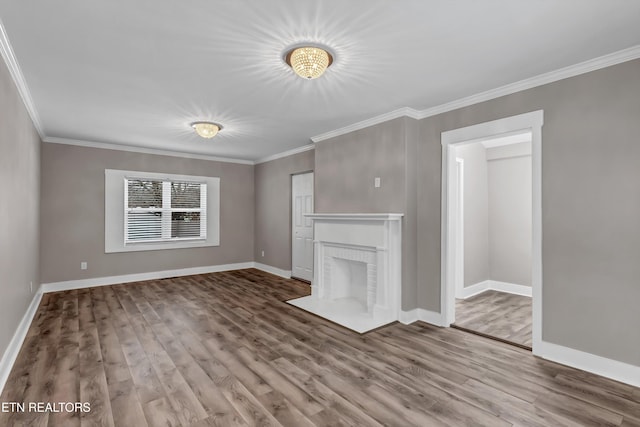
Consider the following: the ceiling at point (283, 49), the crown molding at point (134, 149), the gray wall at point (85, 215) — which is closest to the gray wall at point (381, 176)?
the ceiling at point (283, 49)

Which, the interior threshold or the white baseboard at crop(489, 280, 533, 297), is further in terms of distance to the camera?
the white baseboard at crop(489, 280, 533, 297)

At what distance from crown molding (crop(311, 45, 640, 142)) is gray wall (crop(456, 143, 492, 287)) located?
1.42 metres

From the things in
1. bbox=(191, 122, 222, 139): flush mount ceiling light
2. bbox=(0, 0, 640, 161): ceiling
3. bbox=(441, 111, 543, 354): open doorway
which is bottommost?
bbox=(441, 111, 543, 354): open doorway

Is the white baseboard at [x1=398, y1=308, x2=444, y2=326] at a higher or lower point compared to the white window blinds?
lower

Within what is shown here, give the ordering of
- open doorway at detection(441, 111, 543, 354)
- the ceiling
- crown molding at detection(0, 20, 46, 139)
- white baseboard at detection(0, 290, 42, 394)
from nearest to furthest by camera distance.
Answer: the ceiling
crown molding at detection(0, 20, 46, 139)
white baseboard at detection(0, 290, 42, 394)
open doorway at detection(441, 111, 543, 354)

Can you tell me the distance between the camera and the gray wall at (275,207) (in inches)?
251

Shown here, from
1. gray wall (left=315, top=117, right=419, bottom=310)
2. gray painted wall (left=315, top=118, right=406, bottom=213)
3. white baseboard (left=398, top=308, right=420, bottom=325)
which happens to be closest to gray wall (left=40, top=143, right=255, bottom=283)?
gray painted wall (left=315, top=118, right=406, bottom=213)

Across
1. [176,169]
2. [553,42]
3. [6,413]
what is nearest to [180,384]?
[6,413]

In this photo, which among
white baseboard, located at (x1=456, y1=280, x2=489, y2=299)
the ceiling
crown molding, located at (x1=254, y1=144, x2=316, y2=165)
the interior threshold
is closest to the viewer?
the ceiling

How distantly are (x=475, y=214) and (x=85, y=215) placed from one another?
664 cm

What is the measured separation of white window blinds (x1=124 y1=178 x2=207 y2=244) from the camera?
5953 mm

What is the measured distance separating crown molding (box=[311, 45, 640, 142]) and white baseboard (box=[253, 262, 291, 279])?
314 centimetres

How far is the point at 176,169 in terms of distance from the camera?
6.43m

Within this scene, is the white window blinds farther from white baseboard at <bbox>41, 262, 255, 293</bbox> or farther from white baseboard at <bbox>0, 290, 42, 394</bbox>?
white baseboard at <bbox>0, 290, 42, 394</bbox>
